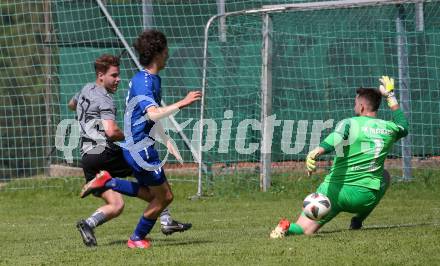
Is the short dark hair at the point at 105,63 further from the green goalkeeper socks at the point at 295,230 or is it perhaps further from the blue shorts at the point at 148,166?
the green goalkeeper socks at the point at 295,230

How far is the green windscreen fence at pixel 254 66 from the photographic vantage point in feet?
47.8

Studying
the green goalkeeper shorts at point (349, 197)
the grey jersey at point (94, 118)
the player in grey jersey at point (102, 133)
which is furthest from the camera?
the grey jersey at point (94, 118)

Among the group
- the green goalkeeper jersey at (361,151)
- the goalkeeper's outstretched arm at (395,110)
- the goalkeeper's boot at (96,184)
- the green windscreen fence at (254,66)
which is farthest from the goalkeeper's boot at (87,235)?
the green windscreen fence at (254,66)

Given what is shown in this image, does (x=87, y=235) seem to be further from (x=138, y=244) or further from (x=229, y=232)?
(x=229, y=232)

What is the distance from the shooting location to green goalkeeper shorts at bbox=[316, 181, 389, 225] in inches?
350

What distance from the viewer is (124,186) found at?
881 cm

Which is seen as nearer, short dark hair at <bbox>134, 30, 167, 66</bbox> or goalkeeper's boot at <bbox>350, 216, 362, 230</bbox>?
short dark hair at <bbox>134, 30, 167, 66</bbox>

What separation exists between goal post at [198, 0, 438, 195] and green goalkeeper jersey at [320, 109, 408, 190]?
18.0 ft

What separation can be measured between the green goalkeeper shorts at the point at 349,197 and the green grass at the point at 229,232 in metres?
0.21

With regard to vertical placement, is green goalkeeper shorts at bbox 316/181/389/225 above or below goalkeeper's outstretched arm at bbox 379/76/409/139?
below

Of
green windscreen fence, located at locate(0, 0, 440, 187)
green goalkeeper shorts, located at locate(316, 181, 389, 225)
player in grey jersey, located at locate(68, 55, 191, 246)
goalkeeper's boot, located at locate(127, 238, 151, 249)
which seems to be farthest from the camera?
green windscreen fence, located at locate(0, 0, 440, 187)

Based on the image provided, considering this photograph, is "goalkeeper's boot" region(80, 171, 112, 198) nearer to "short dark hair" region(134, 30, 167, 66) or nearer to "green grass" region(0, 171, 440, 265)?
"green grass" region(0, 171, 440, 265)

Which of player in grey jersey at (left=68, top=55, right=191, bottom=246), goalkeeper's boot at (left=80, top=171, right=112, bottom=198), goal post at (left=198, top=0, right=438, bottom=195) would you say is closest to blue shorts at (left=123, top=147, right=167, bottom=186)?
goalkeeper's boot at (left=80, top=171, right=112, bottom=198)

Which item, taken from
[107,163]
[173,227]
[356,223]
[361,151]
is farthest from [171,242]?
[361,151]
